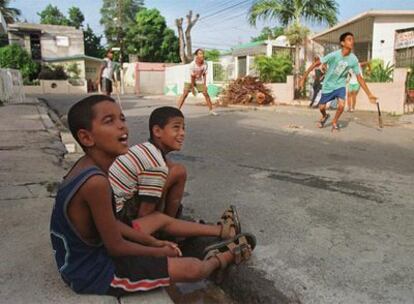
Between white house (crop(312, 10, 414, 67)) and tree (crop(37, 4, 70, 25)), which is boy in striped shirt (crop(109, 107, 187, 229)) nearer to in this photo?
white house (crop(312, 10, 414, 67))

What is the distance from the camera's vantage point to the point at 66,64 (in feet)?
122

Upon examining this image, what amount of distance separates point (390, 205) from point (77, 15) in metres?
57.6

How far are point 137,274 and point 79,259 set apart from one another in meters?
0.28

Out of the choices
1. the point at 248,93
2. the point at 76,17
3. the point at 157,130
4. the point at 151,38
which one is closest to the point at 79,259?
the point at 157,130

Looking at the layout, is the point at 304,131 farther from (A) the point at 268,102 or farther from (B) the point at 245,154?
(A) the point at 268,102

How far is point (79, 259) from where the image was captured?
2.00m

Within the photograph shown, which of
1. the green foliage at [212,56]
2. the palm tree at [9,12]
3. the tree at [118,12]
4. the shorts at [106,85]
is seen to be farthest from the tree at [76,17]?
the shorts at [106,85]

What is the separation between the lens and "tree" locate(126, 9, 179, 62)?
4015 centimetres

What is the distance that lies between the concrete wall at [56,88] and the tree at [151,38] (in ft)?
27.6

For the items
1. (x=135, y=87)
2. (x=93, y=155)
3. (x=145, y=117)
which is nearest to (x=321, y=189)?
(x=93, y=155)

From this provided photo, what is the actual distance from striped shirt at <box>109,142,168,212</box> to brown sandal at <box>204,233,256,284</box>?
0.53 metres

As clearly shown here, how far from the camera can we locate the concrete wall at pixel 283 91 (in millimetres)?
15633

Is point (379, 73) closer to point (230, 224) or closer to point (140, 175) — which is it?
point (230, 224)

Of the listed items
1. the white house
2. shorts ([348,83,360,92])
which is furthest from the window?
shorts ([348,83,360,92])
